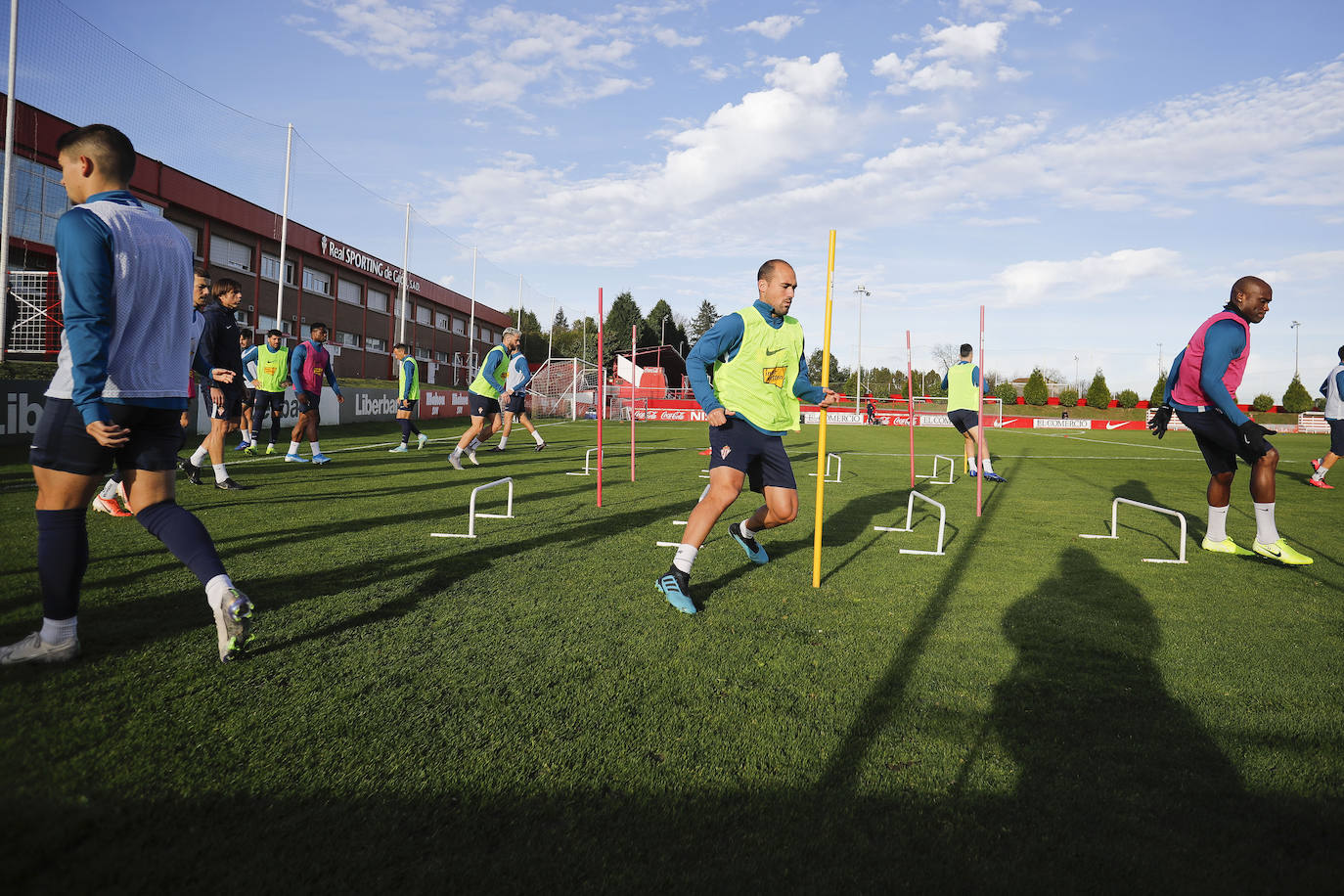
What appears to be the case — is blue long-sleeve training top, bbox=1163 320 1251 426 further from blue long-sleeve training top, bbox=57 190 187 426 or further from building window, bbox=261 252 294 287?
building window, bbox=261 252 294 287

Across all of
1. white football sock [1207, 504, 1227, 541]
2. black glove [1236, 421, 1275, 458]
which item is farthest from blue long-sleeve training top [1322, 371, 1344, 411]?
black glove [1236, 421, 1275, 458]

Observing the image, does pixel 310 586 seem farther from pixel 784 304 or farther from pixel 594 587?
pixel 784 304

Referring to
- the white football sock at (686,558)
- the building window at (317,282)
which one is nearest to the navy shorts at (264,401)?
the white football sock at (686,558)

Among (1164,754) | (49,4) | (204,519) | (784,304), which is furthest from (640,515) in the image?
(49,4)

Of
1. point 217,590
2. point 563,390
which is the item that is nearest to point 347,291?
point 563,390

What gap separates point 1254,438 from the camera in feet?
18.0

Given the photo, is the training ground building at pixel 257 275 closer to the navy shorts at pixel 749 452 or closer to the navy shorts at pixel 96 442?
the navy shorts at pixel 96 442

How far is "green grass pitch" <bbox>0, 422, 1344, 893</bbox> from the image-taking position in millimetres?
1878

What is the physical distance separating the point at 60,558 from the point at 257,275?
33.3 metres

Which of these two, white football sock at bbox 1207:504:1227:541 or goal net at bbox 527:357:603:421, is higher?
goal net at bbox 527:357:603:421

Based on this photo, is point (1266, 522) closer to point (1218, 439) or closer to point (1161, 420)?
point (1218, 439)

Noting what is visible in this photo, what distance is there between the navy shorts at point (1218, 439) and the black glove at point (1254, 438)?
45 mm

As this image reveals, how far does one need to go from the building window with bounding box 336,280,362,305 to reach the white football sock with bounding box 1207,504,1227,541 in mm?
38675

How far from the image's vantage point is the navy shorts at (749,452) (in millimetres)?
4514
